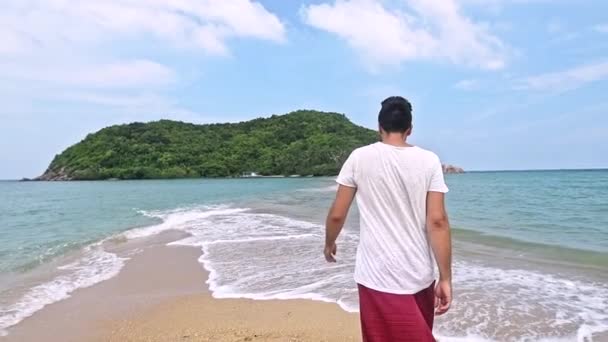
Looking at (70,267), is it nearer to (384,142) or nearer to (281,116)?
(384,142)

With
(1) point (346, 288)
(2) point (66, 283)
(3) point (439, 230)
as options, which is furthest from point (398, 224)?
(2) point (66, 283)

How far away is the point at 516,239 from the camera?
12.0 m

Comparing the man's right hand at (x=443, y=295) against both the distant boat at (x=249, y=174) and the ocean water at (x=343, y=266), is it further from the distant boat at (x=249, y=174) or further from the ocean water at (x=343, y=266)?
the distant boat at (x=249, y=174)

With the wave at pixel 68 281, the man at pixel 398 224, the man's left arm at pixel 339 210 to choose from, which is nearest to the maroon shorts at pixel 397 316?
the man at pixel 398 224

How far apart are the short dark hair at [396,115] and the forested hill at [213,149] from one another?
325 ft

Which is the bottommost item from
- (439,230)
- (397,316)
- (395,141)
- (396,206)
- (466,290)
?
(466,290)

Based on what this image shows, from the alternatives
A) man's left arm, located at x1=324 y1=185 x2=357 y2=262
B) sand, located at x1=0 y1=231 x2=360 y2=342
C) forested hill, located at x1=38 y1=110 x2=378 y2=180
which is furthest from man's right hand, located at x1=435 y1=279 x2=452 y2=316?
forested hill, located at x1=38 y1=110 x2=378 y2=180

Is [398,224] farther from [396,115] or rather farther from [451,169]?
[451,169]

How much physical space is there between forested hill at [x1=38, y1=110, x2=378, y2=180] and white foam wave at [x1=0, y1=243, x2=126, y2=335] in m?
92.3

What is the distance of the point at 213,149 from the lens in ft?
383

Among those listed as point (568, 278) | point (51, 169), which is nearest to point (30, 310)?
point (568, 278)

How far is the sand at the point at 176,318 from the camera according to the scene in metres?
4.89

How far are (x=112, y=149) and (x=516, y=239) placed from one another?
111 metres

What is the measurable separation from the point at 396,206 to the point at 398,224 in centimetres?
10
